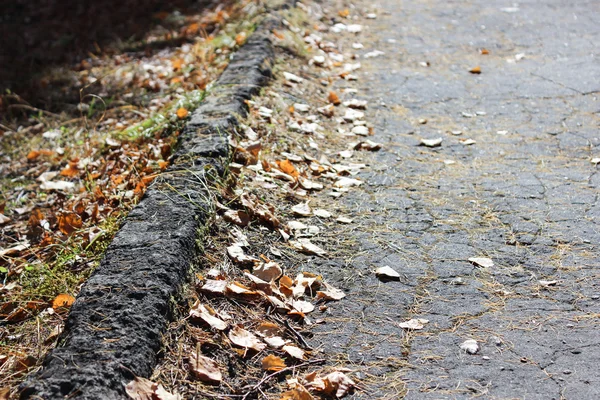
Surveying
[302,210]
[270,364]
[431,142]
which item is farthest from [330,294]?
[431,142]

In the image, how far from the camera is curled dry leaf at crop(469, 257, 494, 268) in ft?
9.31

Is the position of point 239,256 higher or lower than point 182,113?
lower

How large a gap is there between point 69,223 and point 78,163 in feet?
3.31

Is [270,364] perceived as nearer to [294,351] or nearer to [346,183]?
[294,351]

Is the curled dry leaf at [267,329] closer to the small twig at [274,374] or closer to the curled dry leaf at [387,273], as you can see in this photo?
the small twig at [274,374]

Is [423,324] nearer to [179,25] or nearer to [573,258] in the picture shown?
[573,258]

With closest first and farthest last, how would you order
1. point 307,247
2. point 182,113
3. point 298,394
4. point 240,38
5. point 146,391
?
point 146,391 < point 298,394 < point 307,247 < point 182,113 < point 240,38

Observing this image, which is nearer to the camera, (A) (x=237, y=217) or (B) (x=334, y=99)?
(A) (x=237, y=217)

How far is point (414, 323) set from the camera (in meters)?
2.51

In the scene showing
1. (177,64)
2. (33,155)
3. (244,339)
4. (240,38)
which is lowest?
(33,155)

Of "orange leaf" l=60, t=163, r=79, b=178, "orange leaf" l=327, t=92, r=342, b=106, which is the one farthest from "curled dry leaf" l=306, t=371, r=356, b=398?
"orange leaf" l=327, t=92, r=342, b=106

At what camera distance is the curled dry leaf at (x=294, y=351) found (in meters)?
2.31

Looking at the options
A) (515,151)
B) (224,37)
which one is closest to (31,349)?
(515,151)

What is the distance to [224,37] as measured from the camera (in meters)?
5.59
